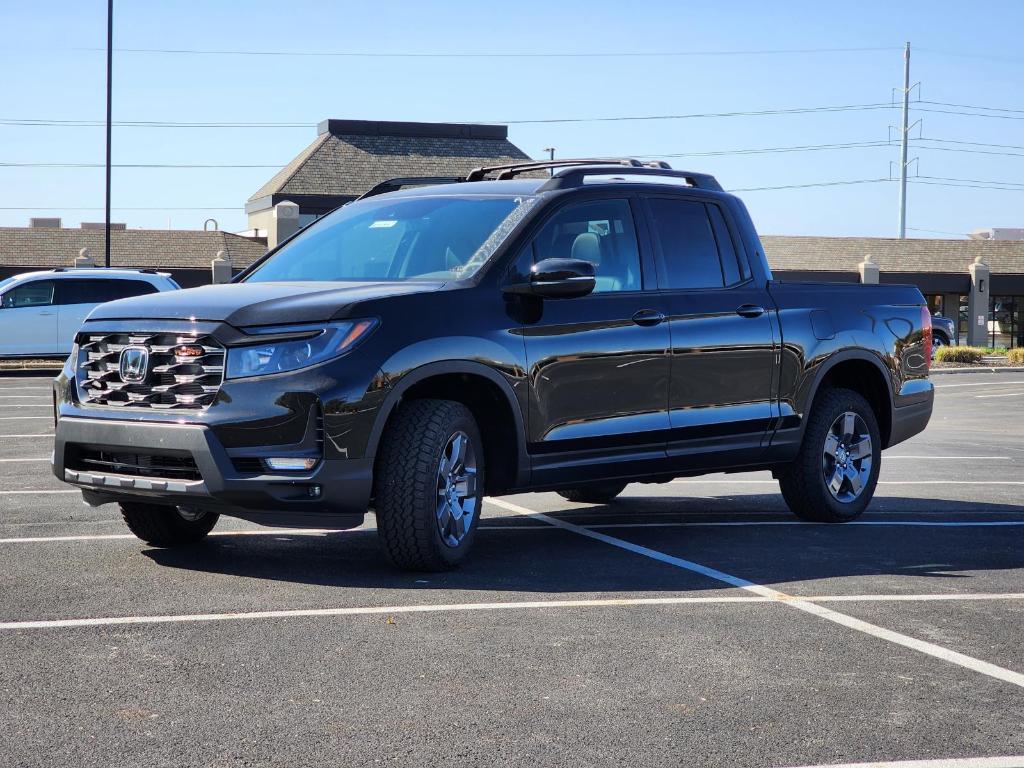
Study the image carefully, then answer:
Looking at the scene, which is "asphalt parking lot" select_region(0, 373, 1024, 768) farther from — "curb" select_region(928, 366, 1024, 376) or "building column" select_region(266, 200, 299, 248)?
"building column" select_region(266, 200, 299, 248)

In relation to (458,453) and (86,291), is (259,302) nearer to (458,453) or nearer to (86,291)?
(458,453)

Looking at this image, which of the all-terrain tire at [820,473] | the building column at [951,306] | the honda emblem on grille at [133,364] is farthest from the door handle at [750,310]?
the building column at [951,306]

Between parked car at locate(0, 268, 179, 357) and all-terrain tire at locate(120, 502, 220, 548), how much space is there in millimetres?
20455

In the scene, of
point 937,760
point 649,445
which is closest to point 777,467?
point 649,445

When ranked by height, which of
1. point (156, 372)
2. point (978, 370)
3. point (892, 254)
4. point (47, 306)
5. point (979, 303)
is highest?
point (892, 254)

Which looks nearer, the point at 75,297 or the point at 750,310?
the point at 750,310

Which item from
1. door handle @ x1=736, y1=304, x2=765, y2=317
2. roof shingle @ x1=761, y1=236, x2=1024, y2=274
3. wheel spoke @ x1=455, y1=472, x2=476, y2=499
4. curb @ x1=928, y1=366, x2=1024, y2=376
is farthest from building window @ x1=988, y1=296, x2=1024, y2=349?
wheel spoke @ x1=455, y1=472, x2=476, y2=499

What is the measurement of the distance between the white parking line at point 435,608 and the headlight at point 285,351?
3.79 ft

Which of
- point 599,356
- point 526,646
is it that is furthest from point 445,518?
point 526,646

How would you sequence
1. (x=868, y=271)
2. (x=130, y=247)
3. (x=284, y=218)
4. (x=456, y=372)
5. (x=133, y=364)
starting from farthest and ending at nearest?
(x=868, y=271), (x=130, y=247), (x=284, y=218), (x=456, y=372), (x=133, y=364)

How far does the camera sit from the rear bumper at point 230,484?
6.65 meters

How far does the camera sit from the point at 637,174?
880 cm

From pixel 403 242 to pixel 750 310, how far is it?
2.27 meters

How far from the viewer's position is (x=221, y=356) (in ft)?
22.2
